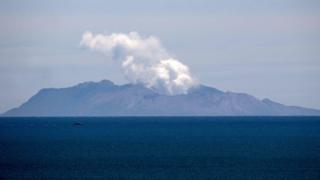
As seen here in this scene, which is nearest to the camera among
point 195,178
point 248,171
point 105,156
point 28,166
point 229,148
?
point 195,178

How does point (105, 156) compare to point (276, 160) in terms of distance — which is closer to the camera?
point (276, 160)

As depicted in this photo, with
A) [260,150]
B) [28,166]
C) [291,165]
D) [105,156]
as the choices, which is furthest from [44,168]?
[260,150]

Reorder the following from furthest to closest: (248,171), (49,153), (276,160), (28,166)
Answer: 1. (49,153)
2. (276,160)
3. (28,166)
4. (248,171)

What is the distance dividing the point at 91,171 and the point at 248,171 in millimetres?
16132

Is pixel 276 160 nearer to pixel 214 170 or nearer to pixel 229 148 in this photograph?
pixel 214 170

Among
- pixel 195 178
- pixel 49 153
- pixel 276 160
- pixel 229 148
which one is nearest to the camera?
pixel 195 178

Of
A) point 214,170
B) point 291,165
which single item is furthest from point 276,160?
point 214,170

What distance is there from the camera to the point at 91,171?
3167 inches

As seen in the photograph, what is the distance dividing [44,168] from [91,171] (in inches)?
238

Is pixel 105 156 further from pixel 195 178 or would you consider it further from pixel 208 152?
pixel 195 178

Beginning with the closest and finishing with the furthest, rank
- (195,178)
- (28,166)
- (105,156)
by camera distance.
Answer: (195,178)
(28,166)
(105,156)

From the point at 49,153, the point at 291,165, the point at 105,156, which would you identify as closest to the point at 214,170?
the point at 291,165

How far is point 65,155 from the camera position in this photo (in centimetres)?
10475

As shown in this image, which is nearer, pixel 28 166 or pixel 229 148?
pixel 28 166
